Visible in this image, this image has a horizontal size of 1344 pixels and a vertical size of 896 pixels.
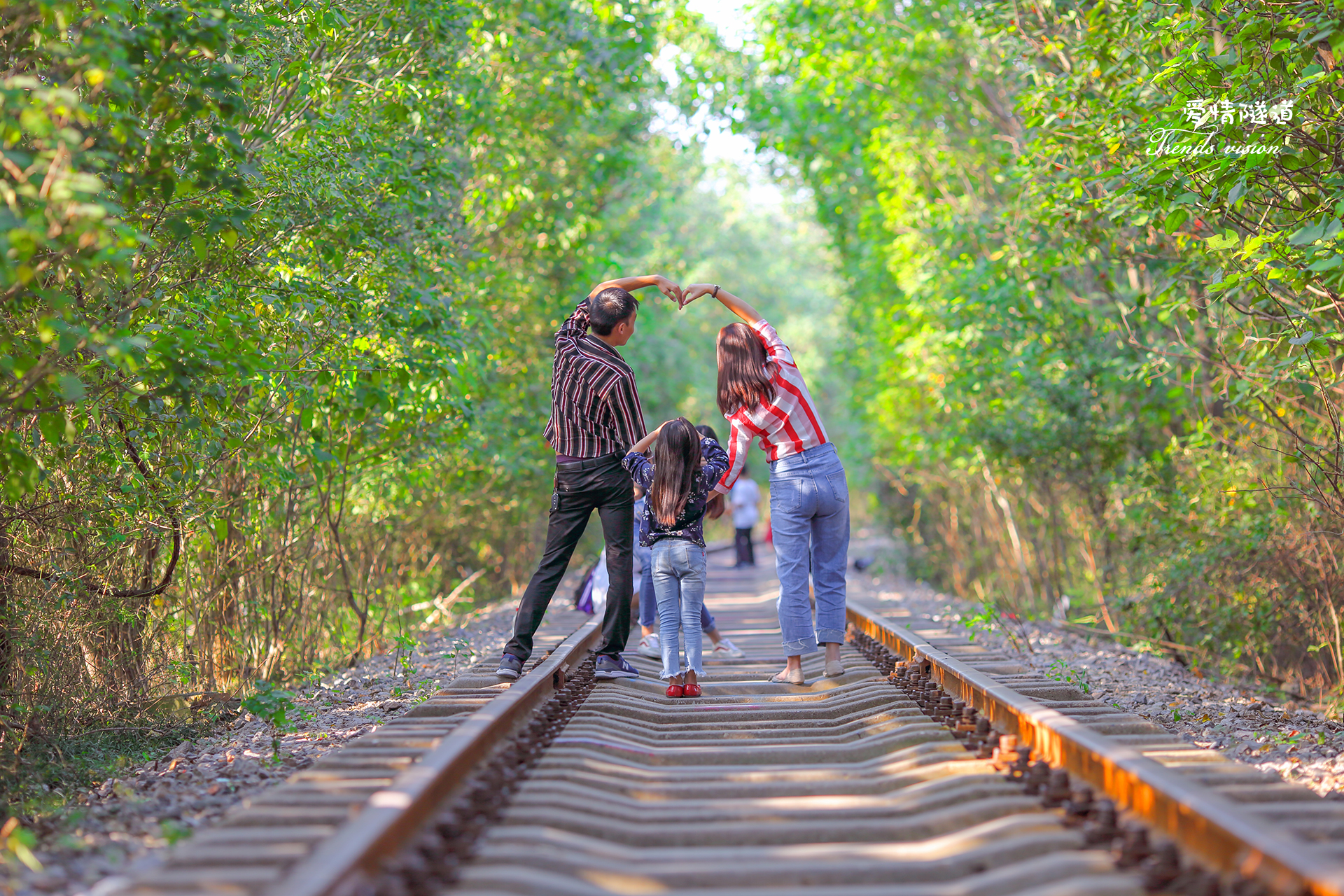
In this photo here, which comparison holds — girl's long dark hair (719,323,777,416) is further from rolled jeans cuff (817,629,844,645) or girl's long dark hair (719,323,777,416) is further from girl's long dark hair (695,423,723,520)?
rolled jeans cuff (817,629,844,645)

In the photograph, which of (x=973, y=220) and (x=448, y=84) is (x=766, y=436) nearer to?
(x=448, y=84)

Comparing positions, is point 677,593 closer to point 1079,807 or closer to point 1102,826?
point 1079,807

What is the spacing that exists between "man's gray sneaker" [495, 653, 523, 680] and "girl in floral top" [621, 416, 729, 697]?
0.77m


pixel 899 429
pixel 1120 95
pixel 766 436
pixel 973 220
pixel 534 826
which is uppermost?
pixel 973 220

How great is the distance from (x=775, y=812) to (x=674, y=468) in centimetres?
243

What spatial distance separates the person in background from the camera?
1884 cm

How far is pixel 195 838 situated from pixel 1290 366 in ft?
19.9

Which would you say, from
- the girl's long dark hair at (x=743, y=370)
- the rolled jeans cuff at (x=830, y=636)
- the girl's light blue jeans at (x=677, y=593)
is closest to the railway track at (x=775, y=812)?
the girl's light blue jeans at (x=677, y=593)

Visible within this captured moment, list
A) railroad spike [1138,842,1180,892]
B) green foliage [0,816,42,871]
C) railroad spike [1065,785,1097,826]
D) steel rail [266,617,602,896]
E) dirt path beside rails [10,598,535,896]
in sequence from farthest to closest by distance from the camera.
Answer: railroad spike [1065,785,1097,826]
dirt path beside rails [10,598,535,896]
green foliage [0,816,42,871]
railroad spike [1138,842,1180,892]
steel rail [266,617,602,896]

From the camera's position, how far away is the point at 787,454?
18.9ft

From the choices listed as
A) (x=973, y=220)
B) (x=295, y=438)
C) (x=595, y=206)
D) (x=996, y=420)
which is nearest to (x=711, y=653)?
(x=295, y=438)

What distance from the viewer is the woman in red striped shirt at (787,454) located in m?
5.64

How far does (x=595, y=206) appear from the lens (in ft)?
49.8

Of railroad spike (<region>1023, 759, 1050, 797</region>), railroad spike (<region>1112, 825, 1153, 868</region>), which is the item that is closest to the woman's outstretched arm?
railroad spike (<region>1023, 759, 1050, 797</region>)
